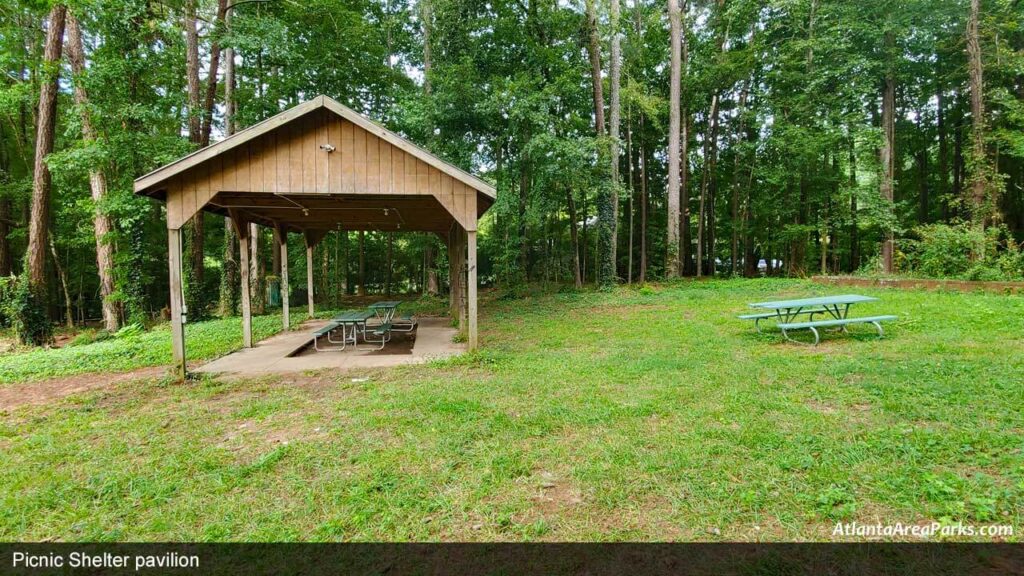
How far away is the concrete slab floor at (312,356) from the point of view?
20.6 feet

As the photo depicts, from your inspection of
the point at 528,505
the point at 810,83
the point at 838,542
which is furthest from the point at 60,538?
the point at 810,83

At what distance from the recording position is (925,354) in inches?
208

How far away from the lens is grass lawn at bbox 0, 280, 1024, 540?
2355mm

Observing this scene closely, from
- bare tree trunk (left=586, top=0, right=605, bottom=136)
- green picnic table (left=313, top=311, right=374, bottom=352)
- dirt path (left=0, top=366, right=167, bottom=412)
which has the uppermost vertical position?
bare tree trunk (left=586, top=0, right=605, bottom=136)

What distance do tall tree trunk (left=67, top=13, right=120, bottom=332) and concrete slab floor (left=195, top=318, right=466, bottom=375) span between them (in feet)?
19.2

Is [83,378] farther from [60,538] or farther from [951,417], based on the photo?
[951,417]

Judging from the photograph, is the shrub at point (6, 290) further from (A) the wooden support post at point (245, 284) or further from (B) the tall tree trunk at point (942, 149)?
(B) the tall tree trunk at point (942, 149)

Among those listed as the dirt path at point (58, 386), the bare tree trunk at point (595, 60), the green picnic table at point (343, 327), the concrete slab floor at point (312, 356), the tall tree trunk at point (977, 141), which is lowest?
the dirt path at point (58, 386)

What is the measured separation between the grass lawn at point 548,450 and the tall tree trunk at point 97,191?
25.3 ft

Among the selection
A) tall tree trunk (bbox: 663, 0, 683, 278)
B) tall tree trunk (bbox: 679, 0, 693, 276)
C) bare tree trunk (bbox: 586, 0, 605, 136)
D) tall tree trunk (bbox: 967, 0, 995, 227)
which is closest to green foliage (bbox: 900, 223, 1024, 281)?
tall tree trunk (bbox: 967, 0, 995, 227)

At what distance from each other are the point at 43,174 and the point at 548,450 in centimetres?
1243

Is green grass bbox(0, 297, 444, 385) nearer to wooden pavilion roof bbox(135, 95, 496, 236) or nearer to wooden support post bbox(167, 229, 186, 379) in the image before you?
wooden support post bbox(167, 229, 186, 379)
